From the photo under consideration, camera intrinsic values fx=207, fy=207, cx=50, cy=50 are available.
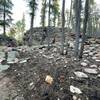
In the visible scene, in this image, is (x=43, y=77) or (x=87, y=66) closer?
(x=43, y=77)

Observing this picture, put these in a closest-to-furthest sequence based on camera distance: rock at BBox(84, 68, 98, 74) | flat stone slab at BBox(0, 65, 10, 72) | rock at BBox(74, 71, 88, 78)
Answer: rock at BBox(74, 71, 88, 78) → rock at BBox(84, 68, 98, 74) → flat stone slab at BBox(0, 65, 10, 72)

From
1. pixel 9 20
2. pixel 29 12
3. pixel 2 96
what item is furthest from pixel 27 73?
pixel 9 20

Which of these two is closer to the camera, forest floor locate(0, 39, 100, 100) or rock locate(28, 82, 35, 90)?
forest floor locate(0, 39, 100, 100)

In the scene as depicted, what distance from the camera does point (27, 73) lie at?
1265cm

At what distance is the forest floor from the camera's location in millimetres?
9789

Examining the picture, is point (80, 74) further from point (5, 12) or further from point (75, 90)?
point (5, 12)

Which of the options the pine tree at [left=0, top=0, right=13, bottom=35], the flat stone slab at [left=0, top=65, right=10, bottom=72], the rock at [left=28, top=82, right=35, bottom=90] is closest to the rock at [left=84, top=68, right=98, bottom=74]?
the rock at [left=28, top=82, right=35, bottom=90]

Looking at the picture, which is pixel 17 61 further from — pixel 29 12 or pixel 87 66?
pixel 29 12

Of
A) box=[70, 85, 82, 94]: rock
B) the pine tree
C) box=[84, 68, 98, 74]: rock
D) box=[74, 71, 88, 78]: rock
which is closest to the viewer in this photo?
box=[70, 85, 82, 94]: rock

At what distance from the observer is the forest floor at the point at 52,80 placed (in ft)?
32.1

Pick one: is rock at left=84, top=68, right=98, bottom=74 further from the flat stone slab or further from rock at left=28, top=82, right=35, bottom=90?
the flat stone slab

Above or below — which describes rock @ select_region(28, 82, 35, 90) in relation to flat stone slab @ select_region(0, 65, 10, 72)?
below

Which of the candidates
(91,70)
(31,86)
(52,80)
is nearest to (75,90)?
(52,80)

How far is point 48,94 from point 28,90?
1.27m
